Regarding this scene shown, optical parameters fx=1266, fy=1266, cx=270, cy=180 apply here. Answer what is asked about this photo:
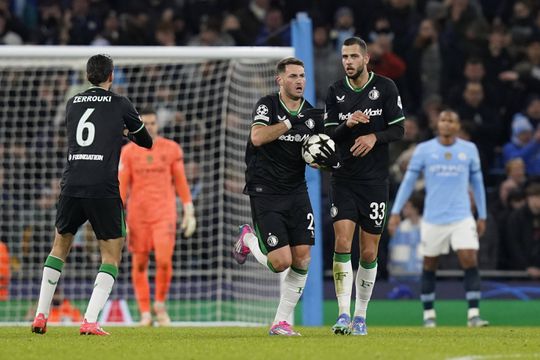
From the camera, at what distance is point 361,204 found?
403 inches

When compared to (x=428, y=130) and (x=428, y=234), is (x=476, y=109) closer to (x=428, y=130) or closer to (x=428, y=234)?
(x=428, y=130)

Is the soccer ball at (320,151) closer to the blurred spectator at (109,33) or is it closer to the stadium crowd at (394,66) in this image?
the stadium crowd at (394,66)

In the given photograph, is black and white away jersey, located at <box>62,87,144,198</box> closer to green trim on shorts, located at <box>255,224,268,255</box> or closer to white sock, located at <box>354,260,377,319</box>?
green trim on shorts, located at <box>255,224,268,255</box>

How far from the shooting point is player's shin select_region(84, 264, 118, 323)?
9.87 meters

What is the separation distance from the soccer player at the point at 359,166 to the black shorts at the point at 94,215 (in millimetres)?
1754

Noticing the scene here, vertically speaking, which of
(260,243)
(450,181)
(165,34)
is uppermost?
(165,34)

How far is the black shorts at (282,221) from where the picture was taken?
9.88m

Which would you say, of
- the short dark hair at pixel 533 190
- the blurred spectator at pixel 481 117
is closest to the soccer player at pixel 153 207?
the short dark hair at pixel 533 190

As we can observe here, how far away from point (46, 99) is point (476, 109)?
597 centimetres

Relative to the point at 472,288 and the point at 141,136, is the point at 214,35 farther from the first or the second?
the point at 141,136

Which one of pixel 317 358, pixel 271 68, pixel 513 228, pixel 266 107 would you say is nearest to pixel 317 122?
pixel 266 107

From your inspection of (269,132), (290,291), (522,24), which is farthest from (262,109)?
(522,24)

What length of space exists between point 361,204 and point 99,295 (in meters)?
2.22

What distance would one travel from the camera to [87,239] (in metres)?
15.9
